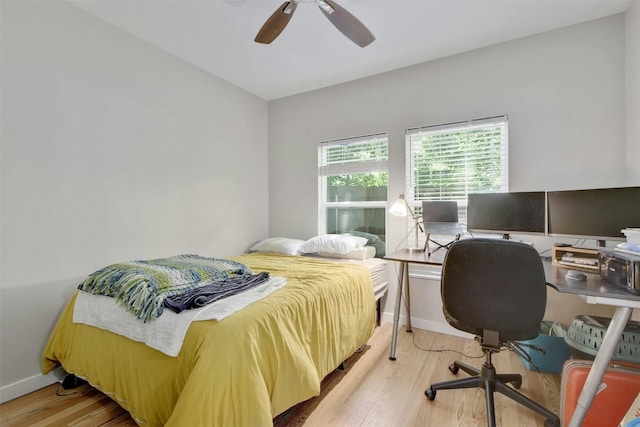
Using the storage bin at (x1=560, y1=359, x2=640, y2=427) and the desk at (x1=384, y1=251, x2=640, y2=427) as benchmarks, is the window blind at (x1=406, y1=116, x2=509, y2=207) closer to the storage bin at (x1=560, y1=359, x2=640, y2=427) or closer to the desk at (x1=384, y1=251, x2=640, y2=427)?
the desk at (x1=384, y1=251, x2=640, y2=427)

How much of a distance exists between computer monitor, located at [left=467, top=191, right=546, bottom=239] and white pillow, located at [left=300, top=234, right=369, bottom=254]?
105cm

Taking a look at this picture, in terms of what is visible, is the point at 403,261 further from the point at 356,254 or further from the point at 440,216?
the point at 356,254

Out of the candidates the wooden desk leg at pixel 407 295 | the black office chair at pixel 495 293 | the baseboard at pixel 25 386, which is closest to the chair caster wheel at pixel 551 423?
the black office chair at pixel 495 293

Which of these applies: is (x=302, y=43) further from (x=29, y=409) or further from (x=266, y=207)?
(x=29, y=409)

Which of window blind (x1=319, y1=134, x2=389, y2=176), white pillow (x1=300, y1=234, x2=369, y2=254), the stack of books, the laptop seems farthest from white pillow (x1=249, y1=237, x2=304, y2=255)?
the stack of books

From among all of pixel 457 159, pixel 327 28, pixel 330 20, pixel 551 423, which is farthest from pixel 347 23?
pixel 551 423

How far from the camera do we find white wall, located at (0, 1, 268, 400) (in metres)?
1.80

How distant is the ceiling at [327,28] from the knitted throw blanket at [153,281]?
1749mm

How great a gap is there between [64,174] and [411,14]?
9.01ft

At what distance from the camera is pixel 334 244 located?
2.87 meters

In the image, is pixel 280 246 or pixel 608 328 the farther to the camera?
pixel 280 246

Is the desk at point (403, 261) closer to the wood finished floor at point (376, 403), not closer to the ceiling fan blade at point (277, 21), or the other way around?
the wood finished floor at point (376, 403)

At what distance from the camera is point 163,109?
8.50 feet

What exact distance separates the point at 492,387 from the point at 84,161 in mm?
3057
